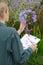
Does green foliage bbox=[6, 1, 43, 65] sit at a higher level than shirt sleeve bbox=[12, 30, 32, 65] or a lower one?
lower

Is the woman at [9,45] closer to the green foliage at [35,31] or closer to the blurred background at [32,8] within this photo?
the green foliage at [35,31]

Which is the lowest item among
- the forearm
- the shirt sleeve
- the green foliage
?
the green foliage

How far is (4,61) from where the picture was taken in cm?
253

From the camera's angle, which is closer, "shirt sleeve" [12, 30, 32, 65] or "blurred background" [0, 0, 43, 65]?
"shirt sleeve" [12, 30, 32, 65]

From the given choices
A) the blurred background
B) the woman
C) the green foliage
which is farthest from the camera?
the blurred background

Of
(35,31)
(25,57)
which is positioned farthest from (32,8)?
(25,57)

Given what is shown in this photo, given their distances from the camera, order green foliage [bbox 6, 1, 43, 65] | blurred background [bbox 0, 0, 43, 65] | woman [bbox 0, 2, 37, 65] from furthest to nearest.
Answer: blurred background [bbox 0, 0, 43, 65] → green foliage [bbox 6, 1, 43, 65] → woman [bbox 0, 2, 37, 65]

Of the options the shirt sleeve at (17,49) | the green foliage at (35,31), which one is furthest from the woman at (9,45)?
the green foliage at (35,31)

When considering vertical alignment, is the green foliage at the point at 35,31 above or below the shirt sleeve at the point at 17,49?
below

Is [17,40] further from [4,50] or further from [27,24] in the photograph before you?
[27,24]

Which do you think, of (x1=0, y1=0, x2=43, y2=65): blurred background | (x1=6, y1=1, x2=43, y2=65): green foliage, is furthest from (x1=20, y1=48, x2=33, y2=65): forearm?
(x1=0, y1=0, x2=43, y2=65): blurred background

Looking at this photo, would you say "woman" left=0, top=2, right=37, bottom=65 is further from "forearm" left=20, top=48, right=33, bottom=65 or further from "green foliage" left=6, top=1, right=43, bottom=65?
"green foliage" left=6, top=1, right=43, bottom=65

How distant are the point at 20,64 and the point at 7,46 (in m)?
0.22

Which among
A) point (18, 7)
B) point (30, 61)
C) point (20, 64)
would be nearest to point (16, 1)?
point (18, 7)
